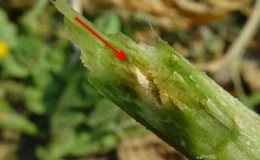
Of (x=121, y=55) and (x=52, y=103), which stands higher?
(x=121, y=55)

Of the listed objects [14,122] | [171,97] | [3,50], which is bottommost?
[14,122]

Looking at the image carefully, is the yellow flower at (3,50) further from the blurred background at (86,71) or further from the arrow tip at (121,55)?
the arrow tip at (121,55)

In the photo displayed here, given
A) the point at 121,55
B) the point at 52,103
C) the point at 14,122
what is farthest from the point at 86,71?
the point at 121,55

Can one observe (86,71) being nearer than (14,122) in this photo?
Yes

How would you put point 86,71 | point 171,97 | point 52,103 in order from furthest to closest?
point 52,103, point 86,71, point 171,97

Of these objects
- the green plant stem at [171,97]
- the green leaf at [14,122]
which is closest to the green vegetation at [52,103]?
the green leaf at [14,122]

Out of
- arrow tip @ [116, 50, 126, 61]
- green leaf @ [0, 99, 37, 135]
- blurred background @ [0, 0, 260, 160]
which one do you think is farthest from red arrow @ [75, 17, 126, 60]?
green leaf @ [0, 99, 37, 135]

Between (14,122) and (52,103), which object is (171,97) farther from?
(14,122)
